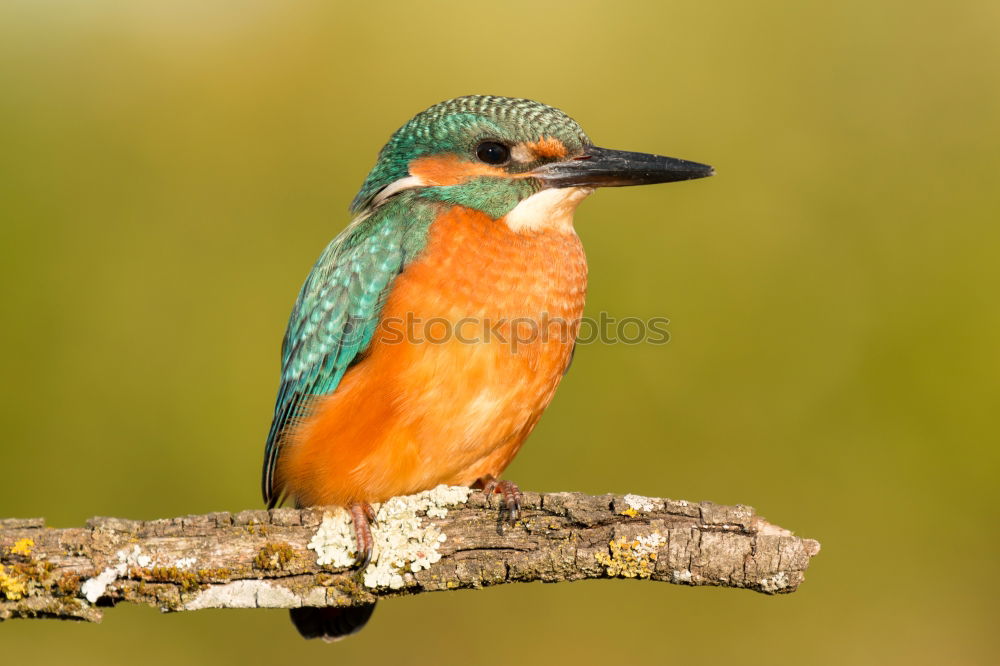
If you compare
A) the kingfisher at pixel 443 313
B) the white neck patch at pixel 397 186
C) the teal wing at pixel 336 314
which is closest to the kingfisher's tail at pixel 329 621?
the kingfisher at pixel 443 313

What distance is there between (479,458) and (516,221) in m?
1.03

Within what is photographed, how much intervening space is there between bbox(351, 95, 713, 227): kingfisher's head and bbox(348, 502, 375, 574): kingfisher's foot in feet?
4.54

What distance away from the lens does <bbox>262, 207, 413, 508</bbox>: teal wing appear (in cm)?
372

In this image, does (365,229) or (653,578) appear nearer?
(653,578)

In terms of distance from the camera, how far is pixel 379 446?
11.9 ft

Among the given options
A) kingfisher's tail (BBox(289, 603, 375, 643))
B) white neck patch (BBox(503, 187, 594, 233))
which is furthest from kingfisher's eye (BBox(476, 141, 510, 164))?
kingfisher's tail (BBox(289, 603, 375, 643))

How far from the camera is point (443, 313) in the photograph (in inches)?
140

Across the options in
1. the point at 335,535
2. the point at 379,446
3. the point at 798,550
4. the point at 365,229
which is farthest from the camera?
the point at 365,229

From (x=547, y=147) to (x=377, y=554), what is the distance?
73.4 inches

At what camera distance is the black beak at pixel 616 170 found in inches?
155

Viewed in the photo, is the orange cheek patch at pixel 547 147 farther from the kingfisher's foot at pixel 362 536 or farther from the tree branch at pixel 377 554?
the kingfisher's foot at pixel 362 536

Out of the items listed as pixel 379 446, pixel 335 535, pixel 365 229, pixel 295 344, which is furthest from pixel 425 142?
pixel 335 535

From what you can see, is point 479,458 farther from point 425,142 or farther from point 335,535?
point 425,142

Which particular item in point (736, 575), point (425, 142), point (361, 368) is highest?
point (425, 142)
